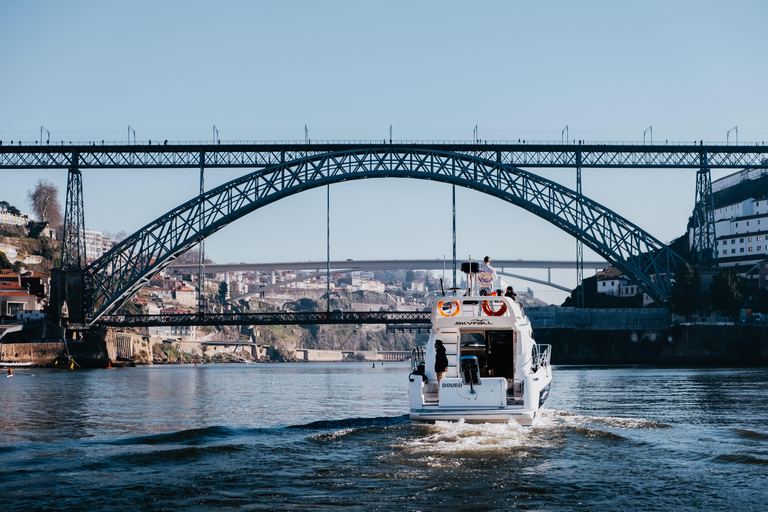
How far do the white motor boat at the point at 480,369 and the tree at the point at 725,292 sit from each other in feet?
218

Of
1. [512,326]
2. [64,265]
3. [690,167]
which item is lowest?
[512,326]

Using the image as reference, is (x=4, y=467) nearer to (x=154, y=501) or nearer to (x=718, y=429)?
(x=154, y=501)

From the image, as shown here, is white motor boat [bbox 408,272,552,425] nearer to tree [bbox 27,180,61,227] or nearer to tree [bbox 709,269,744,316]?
tree [bbox 709,269,744,316]

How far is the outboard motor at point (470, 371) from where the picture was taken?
22.0 metres

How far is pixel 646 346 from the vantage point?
93875 mm

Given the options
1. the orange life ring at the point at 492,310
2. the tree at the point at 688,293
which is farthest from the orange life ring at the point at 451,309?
the tree at the point at 688,293

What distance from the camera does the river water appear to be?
1445cm

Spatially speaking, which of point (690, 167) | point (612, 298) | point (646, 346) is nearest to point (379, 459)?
point (690, 167)

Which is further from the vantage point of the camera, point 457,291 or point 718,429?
point 457,291

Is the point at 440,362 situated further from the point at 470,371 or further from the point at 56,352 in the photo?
the point at 56,352

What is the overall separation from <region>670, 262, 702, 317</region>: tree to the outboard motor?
231 ft

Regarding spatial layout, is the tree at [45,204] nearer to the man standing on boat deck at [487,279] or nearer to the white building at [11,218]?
the white building at [11,218]

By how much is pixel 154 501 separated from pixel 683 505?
28.0ft

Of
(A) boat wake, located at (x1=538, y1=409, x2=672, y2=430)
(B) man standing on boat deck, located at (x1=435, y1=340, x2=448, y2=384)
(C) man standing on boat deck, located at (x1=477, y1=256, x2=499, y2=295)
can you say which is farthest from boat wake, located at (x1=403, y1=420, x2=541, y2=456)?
(C) man standing on boat deck, located at (x1=477, y1=256, x2=499, y2=295)
